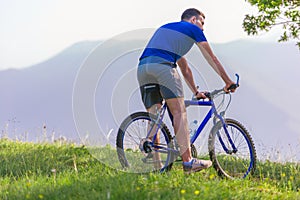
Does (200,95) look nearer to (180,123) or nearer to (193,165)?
(180,123)

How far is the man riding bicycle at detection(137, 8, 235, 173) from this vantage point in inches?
237

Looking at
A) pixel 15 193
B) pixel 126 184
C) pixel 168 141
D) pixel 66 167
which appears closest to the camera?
pixel 126 184

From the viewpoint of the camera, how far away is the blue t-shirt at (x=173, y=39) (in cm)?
612

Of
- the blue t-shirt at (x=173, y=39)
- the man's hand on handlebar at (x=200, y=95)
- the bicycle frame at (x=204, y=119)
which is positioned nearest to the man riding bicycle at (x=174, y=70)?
the blue t-shirt at (x=173, y=39)

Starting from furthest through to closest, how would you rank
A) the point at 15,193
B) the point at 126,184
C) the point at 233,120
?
1. the point at 233,120
2. the point at 15,193
3. the point at 126,184

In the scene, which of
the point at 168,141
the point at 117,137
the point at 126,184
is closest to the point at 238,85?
the point at 168,141

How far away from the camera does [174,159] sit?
6.34 m

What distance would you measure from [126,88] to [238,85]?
61.1 inches

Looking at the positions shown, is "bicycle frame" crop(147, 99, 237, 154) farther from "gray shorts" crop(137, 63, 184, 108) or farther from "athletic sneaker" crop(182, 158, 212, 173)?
"athletic sneaker" crop(182, 158, 212, 173)

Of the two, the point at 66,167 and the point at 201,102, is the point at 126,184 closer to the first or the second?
the point at 201,102

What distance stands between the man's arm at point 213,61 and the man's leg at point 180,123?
66cm

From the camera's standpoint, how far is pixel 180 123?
6023 mm

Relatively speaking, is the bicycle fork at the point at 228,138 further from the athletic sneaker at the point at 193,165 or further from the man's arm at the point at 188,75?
the athletic sneaker at the point at 193,165

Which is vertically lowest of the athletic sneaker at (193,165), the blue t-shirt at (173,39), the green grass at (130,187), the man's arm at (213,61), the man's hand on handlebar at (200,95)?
the green grass at (130,187)
